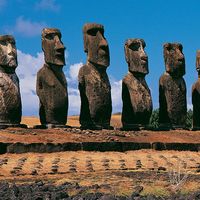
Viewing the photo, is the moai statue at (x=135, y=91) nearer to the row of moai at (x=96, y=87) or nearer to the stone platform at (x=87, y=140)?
the row of moai at (x=96, y=87)

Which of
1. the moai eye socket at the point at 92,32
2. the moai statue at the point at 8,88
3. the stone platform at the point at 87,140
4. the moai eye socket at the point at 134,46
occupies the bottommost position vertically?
the stone platform at the point at 87,140

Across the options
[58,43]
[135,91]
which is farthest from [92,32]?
[135,91]

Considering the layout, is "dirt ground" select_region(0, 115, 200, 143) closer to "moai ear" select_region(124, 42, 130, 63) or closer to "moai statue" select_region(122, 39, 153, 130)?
"moai statue" select_region(122, 39, 153, 130)

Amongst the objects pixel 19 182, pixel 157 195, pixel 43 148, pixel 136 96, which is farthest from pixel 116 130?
pixel 157 195

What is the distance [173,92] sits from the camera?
22141 millimetres

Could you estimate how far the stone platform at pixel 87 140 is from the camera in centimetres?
1547

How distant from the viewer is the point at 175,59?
22.6 m

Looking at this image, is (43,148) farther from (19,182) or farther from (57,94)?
(19,182)

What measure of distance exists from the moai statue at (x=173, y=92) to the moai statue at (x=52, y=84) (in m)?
4.49

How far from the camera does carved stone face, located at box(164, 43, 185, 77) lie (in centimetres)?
2241

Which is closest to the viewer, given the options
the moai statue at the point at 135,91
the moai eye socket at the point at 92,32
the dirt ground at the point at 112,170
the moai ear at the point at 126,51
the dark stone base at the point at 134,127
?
the dirt ground at the point at 112,170

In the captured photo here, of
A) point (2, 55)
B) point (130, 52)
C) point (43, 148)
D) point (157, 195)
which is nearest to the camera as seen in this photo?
point (157, 195)

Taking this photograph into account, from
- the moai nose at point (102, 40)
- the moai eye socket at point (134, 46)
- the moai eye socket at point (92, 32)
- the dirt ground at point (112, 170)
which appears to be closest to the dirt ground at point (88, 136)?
the dirt ground at point (112, 170)

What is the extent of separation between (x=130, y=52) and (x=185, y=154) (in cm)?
588
